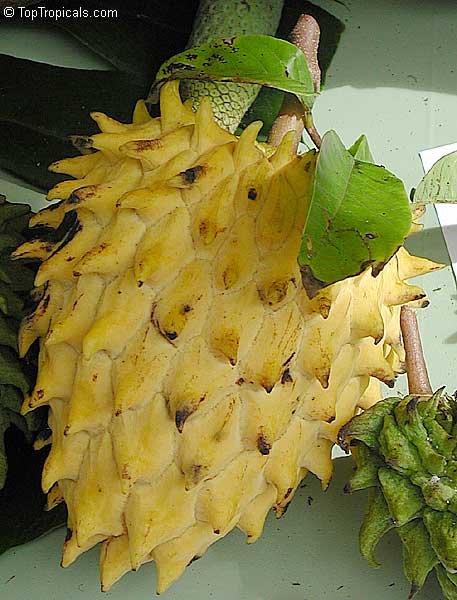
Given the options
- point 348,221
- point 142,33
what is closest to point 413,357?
point 348,221

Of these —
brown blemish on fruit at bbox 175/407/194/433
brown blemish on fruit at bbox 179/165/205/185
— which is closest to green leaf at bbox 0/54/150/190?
brown blemish on fruit at bbox 179/165/205/185

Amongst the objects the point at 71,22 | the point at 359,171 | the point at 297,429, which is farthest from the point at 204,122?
the point at 71,22

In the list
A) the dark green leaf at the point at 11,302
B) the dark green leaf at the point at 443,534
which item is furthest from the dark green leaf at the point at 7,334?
the dark green leaf at the point at 443,534

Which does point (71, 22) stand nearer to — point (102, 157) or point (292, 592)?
point (102, 157)

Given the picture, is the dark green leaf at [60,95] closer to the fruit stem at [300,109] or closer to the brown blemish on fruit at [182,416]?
the fruit stem at [300,109]

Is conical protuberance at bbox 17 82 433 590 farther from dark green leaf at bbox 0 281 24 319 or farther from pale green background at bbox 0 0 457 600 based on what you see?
pale green background at bbox 0 0 457 600
